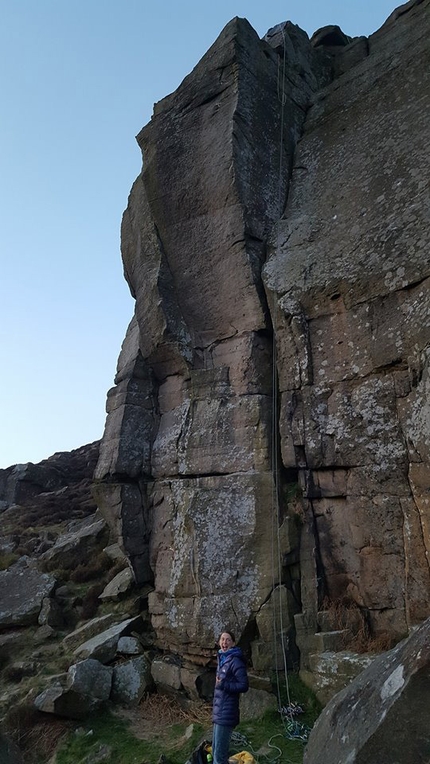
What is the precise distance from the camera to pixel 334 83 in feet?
40.5

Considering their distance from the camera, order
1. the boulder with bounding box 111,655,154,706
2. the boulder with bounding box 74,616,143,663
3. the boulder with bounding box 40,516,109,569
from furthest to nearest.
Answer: the boulder with bounding box 40,516,109,569
the boulder with bounding box 74,616,143,663
the boulder with bounding box 111,655,154,706

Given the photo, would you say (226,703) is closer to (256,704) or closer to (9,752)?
(256,704)

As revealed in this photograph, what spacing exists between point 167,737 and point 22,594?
6013 mm

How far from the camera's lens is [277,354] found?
921 cm

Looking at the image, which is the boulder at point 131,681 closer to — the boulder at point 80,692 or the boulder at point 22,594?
the boulder at point 80,692

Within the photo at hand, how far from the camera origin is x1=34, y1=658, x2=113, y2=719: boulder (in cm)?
804

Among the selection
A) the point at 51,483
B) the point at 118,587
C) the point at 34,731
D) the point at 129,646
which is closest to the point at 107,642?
the point at 129,646

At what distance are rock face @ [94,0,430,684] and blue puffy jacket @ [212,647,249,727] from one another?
2042 mm

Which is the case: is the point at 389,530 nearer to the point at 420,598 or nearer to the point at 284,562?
the point at 420,598

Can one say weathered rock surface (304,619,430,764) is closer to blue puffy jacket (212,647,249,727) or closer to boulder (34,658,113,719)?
blue puffy jacket (212,647,249,727)

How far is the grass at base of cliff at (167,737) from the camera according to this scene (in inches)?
254

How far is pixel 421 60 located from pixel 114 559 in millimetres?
12731

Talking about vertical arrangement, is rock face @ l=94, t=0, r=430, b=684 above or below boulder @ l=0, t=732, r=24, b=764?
above

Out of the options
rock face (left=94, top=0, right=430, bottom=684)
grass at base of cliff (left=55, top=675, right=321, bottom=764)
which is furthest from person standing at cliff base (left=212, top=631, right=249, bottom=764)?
rock face (left=94, top=0, right=430, bottom=684)
